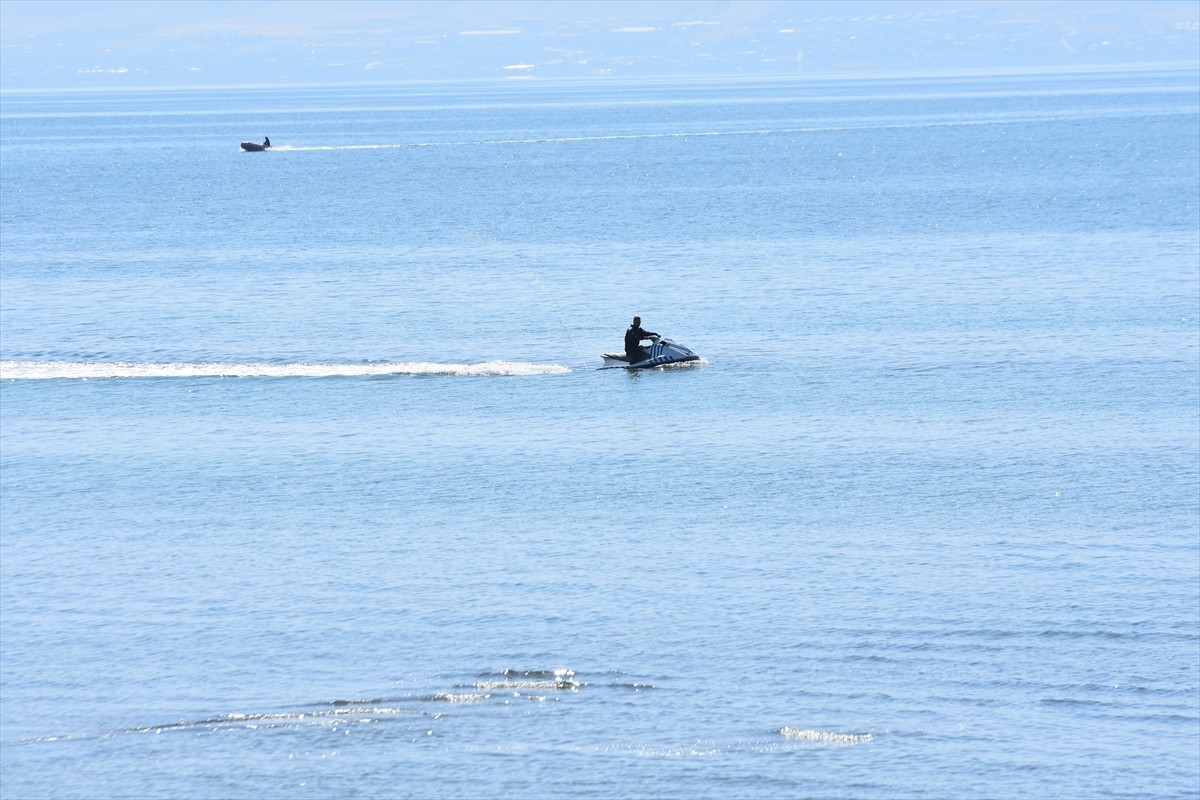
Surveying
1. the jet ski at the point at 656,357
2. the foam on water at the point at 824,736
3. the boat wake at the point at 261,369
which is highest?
the jet ski at the point at 656,357

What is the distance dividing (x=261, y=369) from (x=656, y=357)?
16249 mm

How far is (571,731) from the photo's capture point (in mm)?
31375

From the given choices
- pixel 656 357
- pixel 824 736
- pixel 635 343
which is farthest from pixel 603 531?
pixel 656 357

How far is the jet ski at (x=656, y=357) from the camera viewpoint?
6794cm

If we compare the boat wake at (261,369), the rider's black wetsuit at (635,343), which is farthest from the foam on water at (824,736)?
Result: the boat wake at (261,369)

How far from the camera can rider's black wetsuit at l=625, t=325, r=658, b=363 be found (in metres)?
67.1

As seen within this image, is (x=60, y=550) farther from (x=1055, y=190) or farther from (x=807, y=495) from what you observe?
(x=1055, y=190)

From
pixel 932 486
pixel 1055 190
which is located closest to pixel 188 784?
pixel 932 486

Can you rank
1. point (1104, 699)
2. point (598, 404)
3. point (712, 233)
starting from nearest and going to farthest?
point (1104, 699) < point (598, 404) < point (712, 233)

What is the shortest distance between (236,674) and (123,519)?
47.5 feet

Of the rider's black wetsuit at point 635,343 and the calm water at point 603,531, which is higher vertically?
the rider's black wetsuit at point 635,343

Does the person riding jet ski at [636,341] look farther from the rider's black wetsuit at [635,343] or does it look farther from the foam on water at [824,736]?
the foam on water at [824,736]

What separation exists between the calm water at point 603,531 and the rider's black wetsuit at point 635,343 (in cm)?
114

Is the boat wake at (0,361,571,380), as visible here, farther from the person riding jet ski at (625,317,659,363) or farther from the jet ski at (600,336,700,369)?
the person riding jet ski at (625,317,659,363)
